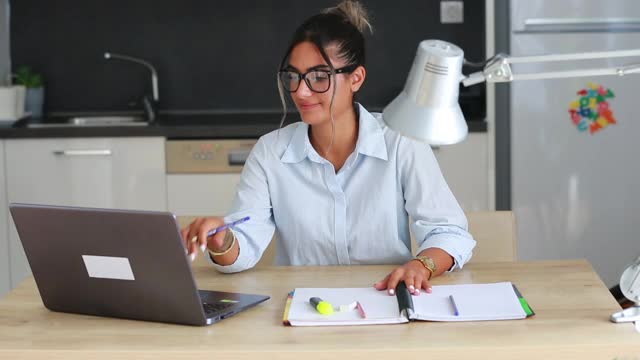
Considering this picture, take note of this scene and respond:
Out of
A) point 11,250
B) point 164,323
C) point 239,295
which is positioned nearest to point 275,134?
point 239,295

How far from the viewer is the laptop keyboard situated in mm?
1947

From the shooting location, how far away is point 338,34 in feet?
8.13

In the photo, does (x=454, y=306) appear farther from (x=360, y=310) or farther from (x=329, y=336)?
(x=329, y=336)

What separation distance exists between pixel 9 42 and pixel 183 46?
754mm

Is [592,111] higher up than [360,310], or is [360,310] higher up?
[360,310]

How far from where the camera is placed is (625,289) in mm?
1872

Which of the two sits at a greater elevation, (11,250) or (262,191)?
(262,191)

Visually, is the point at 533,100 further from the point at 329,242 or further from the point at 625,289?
the point at 625,289

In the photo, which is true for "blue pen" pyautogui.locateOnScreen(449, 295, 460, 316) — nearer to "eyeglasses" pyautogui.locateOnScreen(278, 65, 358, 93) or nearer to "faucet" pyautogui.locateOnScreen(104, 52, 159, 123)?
"eyeglasses" pyautogui.locateOnScreen(278, 65, 358, 93)

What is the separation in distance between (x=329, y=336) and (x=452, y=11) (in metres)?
3.00

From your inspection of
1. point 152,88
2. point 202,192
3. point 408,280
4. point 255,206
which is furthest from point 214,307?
point 152,88

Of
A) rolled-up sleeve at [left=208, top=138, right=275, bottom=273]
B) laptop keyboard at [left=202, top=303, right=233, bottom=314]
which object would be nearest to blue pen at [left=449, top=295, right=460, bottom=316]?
laptop keyboard at [left=202, top=303, right=233, bottom=314]

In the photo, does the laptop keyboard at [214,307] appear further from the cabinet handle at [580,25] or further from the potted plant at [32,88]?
the potted plant at [32,88]

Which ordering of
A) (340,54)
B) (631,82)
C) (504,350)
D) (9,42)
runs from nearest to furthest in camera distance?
(504,350) < (340,54) < (631,82) < (9,42)
